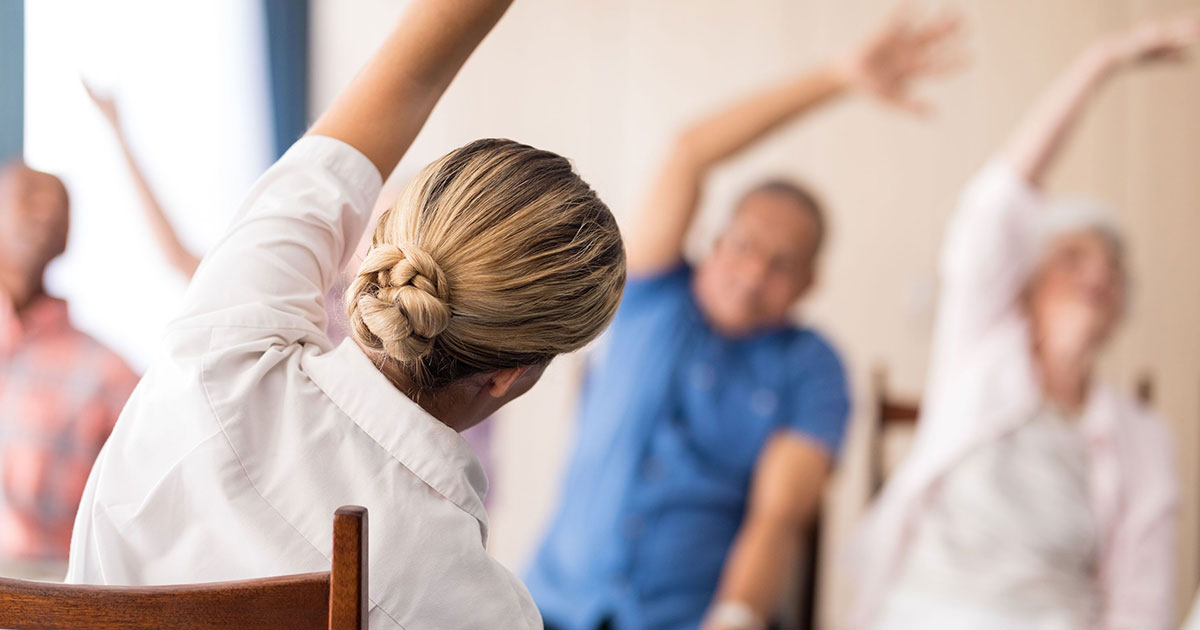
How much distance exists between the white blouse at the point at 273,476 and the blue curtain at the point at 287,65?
1913 millimetres

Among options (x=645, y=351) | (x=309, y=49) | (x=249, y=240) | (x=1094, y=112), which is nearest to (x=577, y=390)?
(x=645, y=351)

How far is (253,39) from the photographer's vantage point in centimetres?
230

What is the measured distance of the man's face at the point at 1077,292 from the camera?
1.89m

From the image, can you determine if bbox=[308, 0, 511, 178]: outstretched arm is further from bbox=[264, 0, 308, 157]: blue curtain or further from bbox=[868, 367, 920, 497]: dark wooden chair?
bbox=[264, 0, 308, 157]: blue curtain

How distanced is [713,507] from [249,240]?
1.42 m

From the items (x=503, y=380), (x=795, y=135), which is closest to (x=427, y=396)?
(x=503, y=380)

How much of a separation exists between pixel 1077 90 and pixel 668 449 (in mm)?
1044

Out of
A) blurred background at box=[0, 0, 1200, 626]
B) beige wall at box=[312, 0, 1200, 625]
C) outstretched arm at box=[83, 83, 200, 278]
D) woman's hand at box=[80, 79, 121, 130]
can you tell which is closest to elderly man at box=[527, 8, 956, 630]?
blurred background at box=[0, 0, 1200, 626]

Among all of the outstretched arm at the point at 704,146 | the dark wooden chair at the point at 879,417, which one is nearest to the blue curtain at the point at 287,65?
the outstretched arm at the point at 704,146

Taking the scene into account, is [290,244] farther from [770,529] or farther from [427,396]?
[770,529]

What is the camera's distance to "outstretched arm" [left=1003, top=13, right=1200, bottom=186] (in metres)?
1.87

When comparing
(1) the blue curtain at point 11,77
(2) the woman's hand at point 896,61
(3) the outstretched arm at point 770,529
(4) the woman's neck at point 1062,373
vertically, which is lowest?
(3) the outstretched arm at point 770,529

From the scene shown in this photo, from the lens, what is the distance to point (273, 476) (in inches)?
20.9

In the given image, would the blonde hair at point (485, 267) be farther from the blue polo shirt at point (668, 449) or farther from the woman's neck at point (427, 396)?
the blue polo shirt at point (668, 449)
